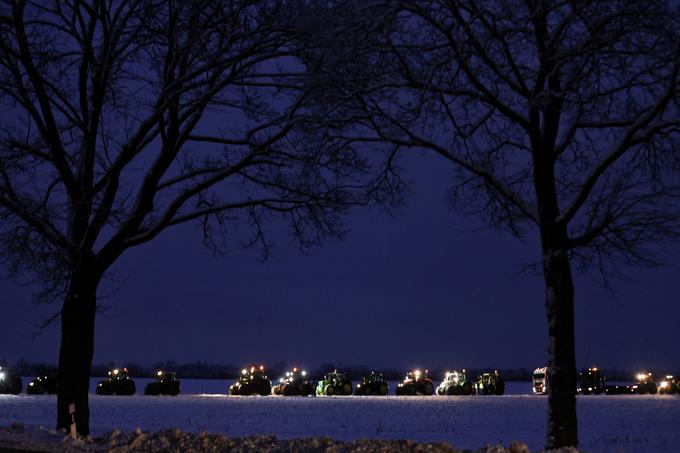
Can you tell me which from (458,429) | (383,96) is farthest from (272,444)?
(458,429)

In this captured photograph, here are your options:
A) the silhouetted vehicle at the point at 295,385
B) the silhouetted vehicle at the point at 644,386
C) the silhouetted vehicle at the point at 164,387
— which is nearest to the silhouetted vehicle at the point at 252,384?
the silhouetted vehicle at the point at 295,385

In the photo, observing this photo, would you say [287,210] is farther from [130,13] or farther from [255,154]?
[130,13]

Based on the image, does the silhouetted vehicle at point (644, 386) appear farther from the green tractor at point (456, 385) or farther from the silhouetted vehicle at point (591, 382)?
the green tractor at point (456, 385)

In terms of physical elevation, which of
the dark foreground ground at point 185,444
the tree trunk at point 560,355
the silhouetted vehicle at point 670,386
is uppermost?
the tree trunk at point 560,355

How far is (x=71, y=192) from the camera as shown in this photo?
1706 centimetres

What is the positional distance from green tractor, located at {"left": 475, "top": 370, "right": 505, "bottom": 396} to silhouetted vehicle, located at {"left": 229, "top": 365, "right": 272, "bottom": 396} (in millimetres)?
12499

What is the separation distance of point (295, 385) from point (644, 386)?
2608cm

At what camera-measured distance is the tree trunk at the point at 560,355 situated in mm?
12852

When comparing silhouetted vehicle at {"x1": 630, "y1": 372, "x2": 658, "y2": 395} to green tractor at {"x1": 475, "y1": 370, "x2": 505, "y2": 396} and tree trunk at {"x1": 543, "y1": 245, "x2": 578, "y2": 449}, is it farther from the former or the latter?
tree trunk at {"x1": 543, "y1": 245, "x2": 578, "y2": 449}

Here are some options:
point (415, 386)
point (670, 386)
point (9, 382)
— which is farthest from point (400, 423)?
point (670, 386)

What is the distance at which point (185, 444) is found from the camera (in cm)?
1301

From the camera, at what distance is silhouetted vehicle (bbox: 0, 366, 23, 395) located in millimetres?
52625

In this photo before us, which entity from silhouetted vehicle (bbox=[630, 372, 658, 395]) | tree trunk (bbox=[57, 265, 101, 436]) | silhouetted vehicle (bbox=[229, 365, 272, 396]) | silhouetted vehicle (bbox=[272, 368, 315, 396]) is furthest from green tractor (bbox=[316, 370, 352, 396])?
tree trunk (bbox=[57, 265, 101, 436])

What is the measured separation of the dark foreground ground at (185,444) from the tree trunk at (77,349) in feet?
5.69
